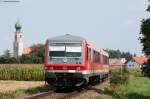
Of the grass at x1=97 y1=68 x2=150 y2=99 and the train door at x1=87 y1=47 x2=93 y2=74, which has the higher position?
the train door at x1=87 y1=47 x2=93 y2=74

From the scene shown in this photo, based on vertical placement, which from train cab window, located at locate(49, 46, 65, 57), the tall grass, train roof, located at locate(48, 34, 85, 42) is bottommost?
the tall grass

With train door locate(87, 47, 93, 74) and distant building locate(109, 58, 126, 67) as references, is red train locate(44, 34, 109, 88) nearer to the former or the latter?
train door locate(87, 47, 93, 74)

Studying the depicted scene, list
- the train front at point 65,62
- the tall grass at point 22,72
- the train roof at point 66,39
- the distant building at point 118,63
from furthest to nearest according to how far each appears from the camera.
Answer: the distant building at point 118,63
the tall grass at point 22,72
the train roof at point 66,39
the train front at point 65,62

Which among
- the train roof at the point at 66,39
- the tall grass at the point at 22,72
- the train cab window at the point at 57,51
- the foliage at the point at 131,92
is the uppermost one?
the train roof at the point at 66,39

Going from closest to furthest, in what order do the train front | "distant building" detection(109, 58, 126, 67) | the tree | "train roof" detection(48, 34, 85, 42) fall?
1. the tree
2. the train front
3. "train roof" detection(48, 34, 85, 42)
4. "distant building" detection(109, 58, 126, 67)

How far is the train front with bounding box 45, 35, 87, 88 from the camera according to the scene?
95.7ft

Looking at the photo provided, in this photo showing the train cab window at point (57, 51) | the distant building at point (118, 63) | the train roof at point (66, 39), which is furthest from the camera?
the distant building at point (118, 63)

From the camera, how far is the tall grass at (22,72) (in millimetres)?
58938

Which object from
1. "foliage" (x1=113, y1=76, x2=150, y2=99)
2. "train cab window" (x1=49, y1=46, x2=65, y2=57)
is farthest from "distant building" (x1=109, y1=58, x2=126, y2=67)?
"train cab window" (x1=49, y1=46, x2=65, y2=57)

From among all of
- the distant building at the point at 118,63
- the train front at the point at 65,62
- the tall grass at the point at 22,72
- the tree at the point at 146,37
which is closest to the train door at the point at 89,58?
the train front at the point at 65,62

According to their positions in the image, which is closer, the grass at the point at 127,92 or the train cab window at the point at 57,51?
the grass at the point at 127,92

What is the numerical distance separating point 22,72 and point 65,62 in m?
31.3

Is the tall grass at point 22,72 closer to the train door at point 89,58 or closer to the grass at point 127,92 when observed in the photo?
the grass at point 127,92

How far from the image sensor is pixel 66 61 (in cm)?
2948
